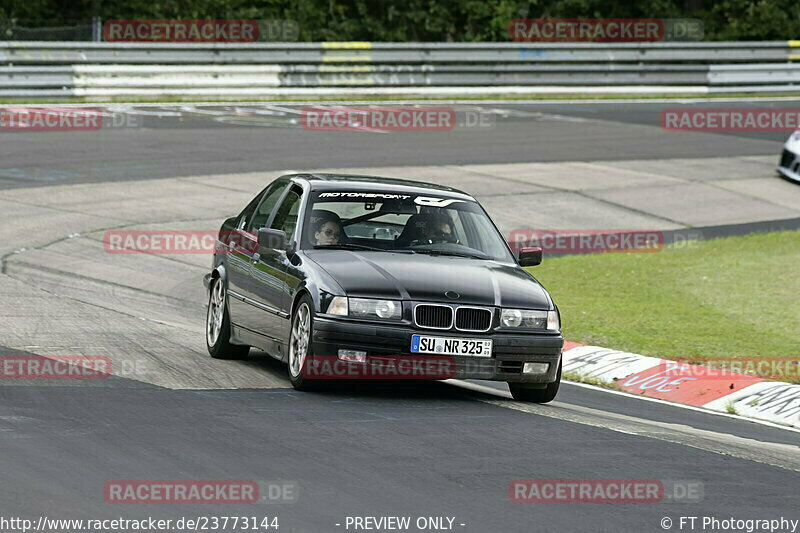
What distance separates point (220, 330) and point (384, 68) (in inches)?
877

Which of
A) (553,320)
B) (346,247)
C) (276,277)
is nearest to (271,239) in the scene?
(276,277)

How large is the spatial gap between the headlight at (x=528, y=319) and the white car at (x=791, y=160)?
665 inches

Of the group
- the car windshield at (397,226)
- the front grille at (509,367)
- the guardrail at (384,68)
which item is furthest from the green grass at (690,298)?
the guardrail at (384,68)

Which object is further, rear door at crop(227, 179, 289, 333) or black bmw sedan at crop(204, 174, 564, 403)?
rear door at crop(227, 179, 289, 333)

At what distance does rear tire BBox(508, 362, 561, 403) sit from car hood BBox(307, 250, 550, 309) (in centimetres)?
60

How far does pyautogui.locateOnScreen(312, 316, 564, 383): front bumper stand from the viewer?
901 centimetres

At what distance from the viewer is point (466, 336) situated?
916 cm

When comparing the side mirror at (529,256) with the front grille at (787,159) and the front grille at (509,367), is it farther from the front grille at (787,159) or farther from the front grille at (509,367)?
the front grille at (787,159)

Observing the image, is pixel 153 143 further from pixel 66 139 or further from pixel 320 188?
pixel 320 188

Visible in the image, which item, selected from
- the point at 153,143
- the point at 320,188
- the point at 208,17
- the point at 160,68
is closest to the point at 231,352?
the point at 320,188

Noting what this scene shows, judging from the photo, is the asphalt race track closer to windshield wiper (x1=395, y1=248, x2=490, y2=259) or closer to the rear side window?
windshield wiper (x1=395, y1=248, x2=490, y2=259)

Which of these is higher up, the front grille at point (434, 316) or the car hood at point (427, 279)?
the car hood at point (427, 279)

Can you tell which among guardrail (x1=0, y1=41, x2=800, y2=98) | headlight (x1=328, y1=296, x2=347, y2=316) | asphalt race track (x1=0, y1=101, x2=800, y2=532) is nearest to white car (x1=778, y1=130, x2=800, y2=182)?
asphalt race track (x1=0, y1=101, x2=800, y2=532)

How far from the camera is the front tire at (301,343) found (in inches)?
362
